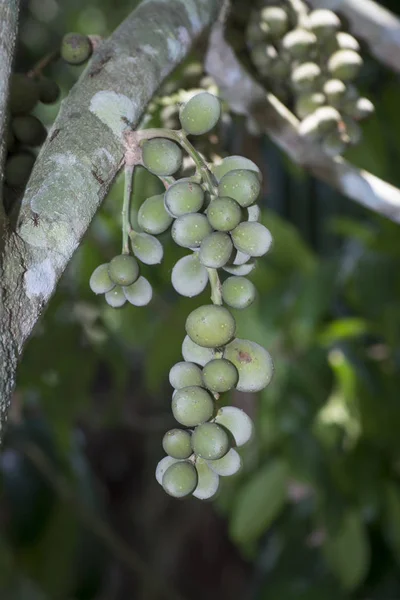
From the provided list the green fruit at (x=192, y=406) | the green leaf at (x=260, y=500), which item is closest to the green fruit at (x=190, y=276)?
the green fruit at (x=192, y=406)

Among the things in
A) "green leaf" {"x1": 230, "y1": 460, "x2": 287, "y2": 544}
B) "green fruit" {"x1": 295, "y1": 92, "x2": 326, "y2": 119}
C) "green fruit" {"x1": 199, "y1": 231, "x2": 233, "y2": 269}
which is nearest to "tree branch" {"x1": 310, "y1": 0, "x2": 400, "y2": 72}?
"green fruit" {"x1": 295, "y1": 92, "x2": 326, "y2": 119}

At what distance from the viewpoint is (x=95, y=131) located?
60cm

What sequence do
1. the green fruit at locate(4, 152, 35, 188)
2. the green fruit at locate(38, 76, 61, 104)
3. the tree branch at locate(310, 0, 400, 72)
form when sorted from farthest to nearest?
the tree branch at locate(310, 0, 400, 72) → the green fruit at locate(38, 76, 61, 104) → the green fruit at locate(4, 152, 35, 188)

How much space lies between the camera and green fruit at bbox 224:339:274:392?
0.60m

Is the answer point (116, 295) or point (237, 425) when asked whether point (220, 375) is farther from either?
point (116, 295)

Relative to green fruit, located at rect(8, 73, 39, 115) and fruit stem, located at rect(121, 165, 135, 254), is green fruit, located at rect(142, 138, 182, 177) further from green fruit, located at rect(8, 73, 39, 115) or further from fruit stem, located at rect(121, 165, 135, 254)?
green fruit, located at rect(8, 73, 39, 115)

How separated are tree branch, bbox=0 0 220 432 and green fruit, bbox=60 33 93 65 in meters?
0.09

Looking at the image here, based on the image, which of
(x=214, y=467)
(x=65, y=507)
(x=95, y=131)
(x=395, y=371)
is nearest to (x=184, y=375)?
(x=214, y=467)

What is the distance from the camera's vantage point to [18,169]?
797 millimetres

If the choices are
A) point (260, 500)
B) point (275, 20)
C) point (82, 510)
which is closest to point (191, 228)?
point (275, 20)

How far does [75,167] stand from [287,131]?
0.61 meters

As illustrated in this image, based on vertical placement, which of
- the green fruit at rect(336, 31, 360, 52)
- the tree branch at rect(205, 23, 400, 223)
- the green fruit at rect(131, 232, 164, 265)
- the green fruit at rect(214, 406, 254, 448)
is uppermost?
the green fruit at rect(336, 31, 360, 52)

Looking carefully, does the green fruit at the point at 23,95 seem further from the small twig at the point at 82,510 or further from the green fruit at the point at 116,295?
the small twig at the point at 82,510

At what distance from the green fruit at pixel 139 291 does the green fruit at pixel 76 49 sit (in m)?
0.28
